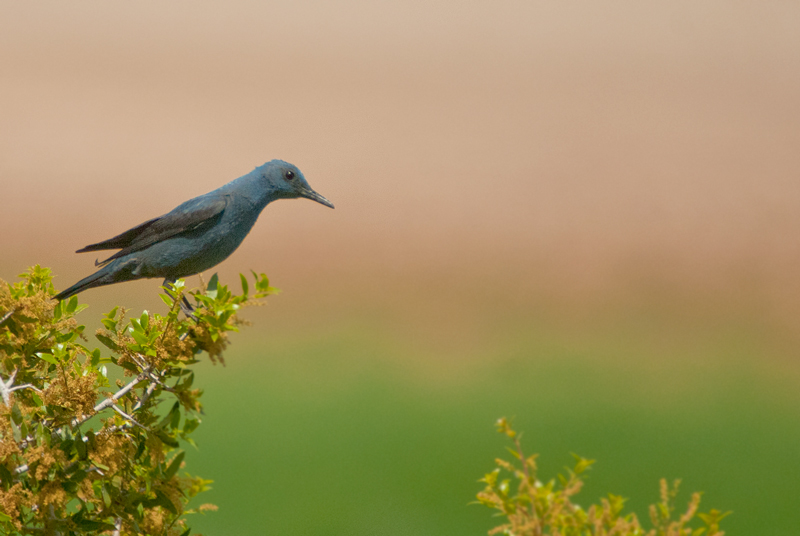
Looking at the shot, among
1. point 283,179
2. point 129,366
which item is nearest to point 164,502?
point 129,366

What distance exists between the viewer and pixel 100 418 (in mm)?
1871

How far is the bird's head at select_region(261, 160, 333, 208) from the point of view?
105 inches

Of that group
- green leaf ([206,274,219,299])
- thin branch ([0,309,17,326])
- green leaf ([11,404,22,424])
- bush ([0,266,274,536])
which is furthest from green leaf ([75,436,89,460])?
green leaf ([206,274,219,299])

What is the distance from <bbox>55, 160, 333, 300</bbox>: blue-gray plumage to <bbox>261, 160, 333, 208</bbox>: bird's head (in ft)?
0.09

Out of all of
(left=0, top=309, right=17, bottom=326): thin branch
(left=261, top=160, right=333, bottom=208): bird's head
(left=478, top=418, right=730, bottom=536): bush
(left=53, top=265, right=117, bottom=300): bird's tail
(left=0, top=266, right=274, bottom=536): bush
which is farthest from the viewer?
(left=261, top=160, right=333, bottom=208): bird's head

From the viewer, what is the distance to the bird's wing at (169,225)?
2508 millimetres

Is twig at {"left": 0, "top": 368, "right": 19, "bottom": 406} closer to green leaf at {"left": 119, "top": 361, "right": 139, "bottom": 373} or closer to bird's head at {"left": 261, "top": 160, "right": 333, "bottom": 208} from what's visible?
green leaf at {"left": 119, "top": 361, "right": 139, "bottom": 373}

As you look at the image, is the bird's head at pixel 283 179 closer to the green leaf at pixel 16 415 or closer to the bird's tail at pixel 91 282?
the bird's tail at pixel 91 282

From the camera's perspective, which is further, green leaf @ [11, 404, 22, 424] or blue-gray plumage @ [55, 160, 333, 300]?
blue-gray plumage @ [55, 160, 333, 300]

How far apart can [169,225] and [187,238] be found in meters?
0.08

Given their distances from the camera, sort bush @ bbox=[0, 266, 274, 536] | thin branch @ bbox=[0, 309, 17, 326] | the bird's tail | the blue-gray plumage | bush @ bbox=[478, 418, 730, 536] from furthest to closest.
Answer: the blue-gray plumage < the bird's tail < thin branch @ bbox=[0, 309, 17, 326] < bush @ bbox=[0, 266, 274, 536] < bush @ bbox=[478, 418, 730, 536]

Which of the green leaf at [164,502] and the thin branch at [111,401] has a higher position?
the thin branch at [111,401]

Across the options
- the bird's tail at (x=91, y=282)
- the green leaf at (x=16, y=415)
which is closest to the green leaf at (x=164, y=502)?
the green leaf at (x=16, y=415)

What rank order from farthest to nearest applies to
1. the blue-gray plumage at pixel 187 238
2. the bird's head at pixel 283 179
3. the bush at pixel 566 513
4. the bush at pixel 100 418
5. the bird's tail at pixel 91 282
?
the bird's head at pixel 283 179, the blue-gray plumage at pixel 187 238, the bird's tail at pixel 91 282, the bush at pixel 100 418, the bush at pixel 566 513
